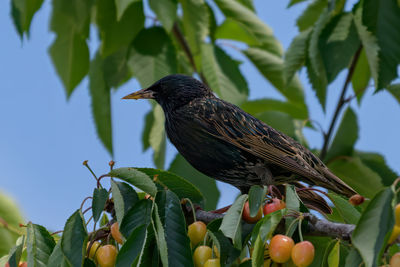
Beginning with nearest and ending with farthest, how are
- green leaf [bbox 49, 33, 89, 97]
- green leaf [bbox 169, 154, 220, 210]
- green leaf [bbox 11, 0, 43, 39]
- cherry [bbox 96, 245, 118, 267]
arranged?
cherry [bbox 96, 245, 118, 267], green leaf [bbox 169, 154, 220, 210], green leaf [bbox 11, 0, 43, 39], green leaf [bbox 49, 33, 89, 97]

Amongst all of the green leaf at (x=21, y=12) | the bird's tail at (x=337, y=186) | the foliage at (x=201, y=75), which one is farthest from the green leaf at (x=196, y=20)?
the bird's tail at (x=337, y=186)

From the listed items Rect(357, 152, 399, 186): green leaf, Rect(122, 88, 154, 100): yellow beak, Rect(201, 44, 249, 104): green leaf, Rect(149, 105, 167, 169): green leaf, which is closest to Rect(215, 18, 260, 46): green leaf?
Rect(201, 44, 249, 104): green leaf

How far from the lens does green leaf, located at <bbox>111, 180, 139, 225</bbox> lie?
239 centimetres

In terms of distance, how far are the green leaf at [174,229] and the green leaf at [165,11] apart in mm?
2275

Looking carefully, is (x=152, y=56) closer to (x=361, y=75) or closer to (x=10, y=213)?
(x=10, y=213)

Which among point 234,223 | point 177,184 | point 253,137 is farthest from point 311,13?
point 234,223

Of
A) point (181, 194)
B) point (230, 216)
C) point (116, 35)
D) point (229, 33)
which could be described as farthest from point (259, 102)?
point (230, 216)

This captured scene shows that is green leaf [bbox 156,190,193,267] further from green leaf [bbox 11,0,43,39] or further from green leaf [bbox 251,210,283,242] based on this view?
green leaf [bbox 11,0,43,39]

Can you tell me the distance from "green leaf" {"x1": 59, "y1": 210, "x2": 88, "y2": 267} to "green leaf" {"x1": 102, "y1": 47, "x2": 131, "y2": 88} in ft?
9.52

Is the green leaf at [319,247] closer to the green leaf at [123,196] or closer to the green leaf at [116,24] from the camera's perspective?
the green leaf at [123,196]

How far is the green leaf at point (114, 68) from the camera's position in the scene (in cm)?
520

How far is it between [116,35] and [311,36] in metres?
1.47

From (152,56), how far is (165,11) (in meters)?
0.45

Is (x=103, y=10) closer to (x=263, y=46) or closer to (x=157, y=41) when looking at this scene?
(x=157, y=41)
